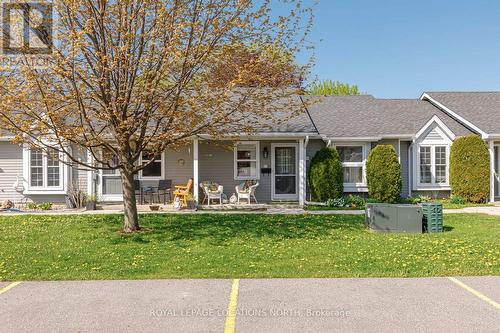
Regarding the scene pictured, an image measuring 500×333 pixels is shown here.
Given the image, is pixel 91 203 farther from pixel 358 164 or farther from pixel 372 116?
pixel 372 116

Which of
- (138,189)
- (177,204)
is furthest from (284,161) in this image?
(138,189)

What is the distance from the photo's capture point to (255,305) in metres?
5.22

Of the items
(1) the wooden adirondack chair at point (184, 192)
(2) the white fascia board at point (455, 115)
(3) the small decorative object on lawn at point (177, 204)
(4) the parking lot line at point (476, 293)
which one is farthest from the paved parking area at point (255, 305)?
(2) the white fascia board at point (455, 115)

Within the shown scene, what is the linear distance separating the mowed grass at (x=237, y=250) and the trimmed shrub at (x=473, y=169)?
16.4 ft

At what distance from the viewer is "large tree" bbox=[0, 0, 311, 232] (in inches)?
340

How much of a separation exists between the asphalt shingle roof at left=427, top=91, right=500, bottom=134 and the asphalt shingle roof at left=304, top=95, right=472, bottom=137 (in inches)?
20.7

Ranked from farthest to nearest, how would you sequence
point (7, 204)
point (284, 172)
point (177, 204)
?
point (284, 172), point (7, 204), point (177, 204)

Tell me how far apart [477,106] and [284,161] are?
35.3 feet

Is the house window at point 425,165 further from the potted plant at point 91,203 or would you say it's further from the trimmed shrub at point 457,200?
the potted plant at point 91,203

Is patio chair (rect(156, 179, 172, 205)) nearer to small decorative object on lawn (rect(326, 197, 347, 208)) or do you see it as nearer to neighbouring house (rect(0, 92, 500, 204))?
neighbouring house (rect(0, 92, 500, 204))

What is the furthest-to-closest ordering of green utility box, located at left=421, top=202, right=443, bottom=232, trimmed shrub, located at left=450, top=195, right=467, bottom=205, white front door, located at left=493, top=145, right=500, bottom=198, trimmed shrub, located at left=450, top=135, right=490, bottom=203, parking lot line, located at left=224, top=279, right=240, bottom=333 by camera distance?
white front door, located at left=493, top=145, right=500, bottom=198 < trimmed shrub, located at left=450, top=135, right=490, bottom=203 < trimmed shrub, located at left=450, top=195, right=467, bottom=205 < green utility box, located at left=421, top=202, right=443, bottom=232 < parking lot line, located at left=224, top=279, right=240, bottom=333

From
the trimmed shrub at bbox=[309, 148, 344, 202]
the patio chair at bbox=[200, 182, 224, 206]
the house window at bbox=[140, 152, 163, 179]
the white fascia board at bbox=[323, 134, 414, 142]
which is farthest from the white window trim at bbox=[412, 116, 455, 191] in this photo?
the house window at bbox=[140, 152, 163, 179]

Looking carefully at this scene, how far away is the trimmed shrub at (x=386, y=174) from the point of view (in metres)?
16.1

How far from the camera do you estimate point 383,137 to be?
1725cm
